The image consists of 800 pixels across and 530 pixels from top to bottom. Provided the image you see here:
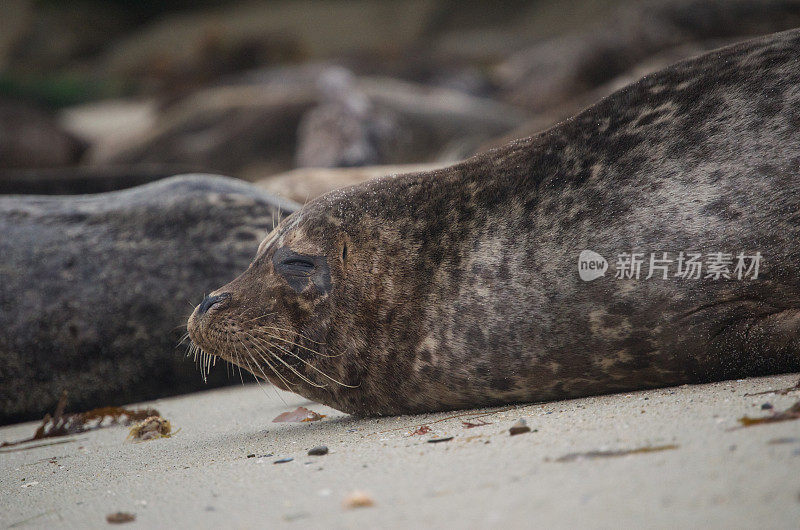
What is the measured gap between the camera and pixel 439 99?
570 inches

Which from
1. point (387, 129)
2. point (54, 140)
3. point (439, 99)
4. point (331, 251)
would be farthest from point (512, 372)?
point (54, 140)

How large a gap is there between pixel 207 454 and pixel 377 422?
0.69 meters

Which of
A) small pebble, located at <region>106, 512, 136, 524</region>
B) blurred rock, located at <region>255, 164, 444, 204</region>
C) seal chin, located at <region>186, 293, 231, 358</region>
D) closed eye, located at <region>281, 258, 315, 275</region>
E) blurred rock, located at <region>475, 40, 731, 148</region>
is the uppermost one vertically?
blurred rock, located at <region>475, 40, 731, 148</region>

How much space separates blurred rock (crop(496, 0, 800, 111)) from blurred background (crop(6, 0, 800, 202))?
39mm

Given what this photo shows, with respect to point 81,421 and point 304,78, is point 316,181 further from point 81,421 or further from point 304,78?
→ point 304,78

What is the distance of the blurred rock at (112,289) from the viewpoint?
4957 millimetres

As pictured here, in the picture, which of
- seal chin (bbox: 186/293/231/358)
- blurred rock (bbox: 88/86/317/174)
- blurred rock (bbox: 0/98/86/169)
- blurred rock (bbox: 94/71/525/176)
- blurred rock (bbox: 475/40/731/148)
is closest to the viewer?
seal chin (bbox: 186/293/231/358)

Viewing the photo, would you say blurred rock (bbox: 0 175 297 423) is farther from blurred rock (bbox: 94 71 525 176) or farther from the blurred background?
blurred rock (bbox: 94 71 525 176)

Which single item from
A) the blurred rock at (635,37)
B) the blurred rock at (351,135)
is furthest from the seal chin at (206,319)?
the blurred rock at (635,37)

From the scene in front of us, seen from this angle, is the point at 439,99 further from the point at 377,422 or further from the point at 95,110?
the point at 95,110

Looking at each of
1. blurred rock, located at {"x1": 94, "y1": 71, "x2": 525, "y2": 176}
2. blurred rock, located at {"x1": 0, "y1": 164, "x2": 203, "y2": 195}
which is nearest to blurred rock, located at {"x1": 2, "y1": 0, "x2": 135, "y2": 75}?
blurred rock, located at {"x1": 94, "y1": 71, "x2": 525, "y2": 176}

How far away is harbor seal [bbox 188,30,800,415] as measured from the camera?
2.73m

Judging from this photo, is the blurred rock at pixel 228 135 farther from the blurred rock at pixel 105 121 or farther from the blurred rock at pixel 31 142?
the blurred rock at pixel 31 142

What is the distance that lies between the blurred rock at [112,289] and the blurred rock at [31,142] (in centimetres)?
1335
